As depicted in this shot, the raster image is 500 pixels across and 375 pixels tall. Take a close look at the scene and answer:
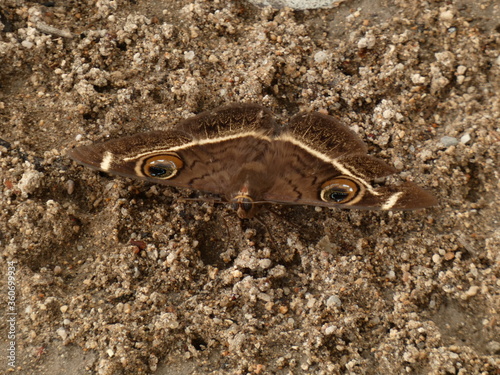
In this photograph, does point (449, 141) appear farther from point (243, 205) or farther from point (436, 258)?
point (243, 205)

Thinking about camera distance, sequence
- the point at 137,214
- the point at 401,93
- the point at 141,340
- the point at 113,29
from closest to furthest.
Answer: the point at 141,340, the point at 137,214, the point at 401,93, the point at 113,29

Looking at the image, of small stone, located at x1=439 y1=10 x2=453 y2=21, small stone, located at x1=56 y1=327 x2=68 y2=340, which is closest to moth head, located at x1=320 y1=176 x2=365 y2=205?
small stone, located at x1=439 y1=10 x2=453 y2=21

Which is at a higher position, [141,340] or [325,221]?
[325,221]

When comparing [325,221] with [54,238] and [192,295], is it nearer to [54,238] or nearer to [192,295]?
[192,295]

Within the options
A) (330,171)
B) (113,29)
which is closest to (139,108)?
(113,29)

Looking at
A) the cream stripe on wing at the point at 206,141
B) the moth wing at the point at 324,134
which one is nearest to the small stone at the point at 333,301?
the moth wing at the point at 324,134

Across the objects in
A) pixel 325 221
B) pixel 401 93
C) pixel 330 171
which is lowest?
pixel 325 221

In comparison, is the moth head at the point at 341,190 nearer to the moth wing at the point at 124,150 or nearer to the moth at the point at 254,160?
the moth at the point at 254,160

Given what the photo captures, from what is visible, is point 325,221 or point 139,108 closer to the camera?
point 325,221
